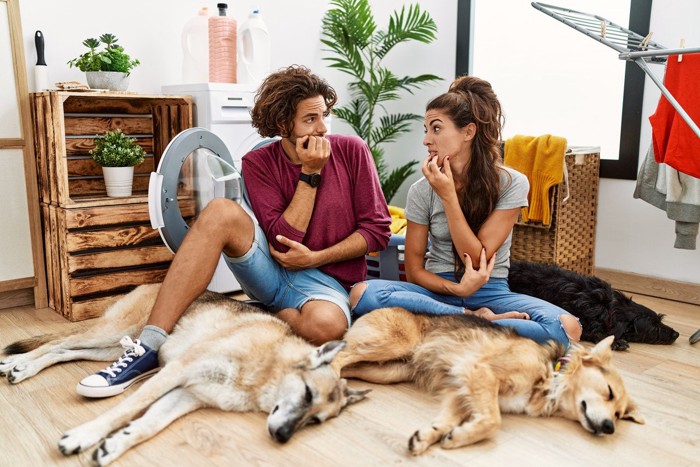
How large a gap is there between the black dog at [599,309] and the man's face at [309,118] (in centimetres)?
118

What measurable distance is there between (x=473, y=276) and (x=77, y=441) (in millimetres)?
1401

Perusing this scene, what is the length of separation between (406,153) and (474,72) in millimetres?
774

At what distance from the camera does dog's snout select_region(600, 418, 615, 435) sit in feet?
5.82

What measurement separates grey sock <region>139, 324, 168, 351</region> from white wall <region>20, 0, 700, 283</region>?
1776 millimetres

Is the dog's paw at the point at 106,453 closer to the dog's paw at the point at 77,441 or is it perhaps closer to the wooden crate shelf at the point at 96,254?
the dog's paw at the point at 77,441

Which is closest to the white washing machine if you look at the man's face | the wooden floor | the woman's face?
the man's face

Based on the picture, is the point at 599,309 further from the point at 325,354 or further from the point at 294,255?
the point at 325,354

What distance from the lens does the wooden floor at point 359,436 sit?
5.52ft

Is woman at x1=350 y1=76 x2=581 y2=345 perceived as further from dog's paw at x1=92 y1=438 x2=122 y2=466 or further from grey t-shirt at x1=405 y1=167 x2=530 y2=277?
dog's paw at x1=92 y1=438 x2=122 y2=466

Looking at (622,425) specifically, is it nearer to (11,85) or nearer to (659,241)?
(659,241)

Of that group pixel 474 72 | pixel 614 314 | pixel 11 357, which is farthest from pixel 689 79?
pixel 11 357

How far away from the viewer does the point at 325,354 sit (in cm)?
174

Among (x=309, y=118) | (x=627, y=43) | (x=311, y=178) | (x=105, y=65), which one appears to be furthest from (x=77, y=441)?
(x=627, y=43)

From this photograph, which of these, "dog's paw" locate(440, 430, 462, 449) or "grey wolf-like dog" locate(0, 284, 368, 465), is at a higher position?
"grey wolf-like dog" locate(0, 284, 368, 465)
